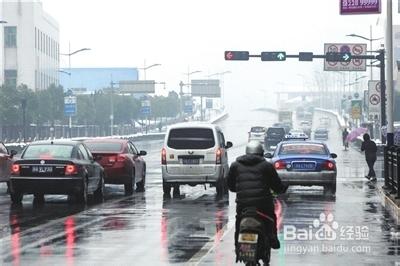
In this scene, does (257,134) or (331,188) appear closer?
(331,188)

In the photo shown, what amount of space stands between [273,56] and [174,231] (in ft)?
156

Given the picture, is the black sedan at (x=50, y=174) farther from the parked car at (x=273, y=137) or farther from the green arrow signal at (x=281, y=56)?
the parked car at (x=273, y=137)

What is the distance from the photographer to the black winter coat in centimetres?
1116

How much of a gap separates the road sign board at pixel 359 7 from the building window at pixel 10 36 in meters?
82.3

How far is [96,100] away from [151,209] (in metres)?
101

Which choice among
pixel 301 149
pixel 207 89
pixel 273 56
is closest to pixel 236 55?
pixel 273 56

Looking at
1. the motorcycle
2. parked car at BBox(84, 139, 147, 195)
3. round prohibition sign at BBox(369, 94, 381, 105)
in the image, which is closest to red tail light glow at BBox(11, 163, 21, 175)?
parked car at BBox(84, 139, 147, 195)

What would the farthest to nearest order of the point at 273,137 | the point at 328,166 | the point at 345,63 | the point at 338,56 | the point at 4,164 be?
the point at 273,137 < the point at 345,63 < the point at 338,56 < the point at 4,164 < the point at 328,166

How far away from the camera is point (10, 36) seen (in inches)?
4577

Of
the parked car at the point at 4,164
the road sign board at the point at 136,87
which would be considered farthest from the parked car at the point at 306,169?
the road sign board at the point at 136,87

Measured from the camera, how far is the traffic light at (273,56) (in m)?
63.7

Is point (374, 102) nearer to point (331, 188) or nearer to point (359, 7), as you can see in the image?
point (359, 7)

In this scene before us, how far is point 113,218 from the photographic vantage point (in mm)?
20125

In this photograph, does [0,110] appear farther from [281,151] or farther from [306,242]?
[306,242]
